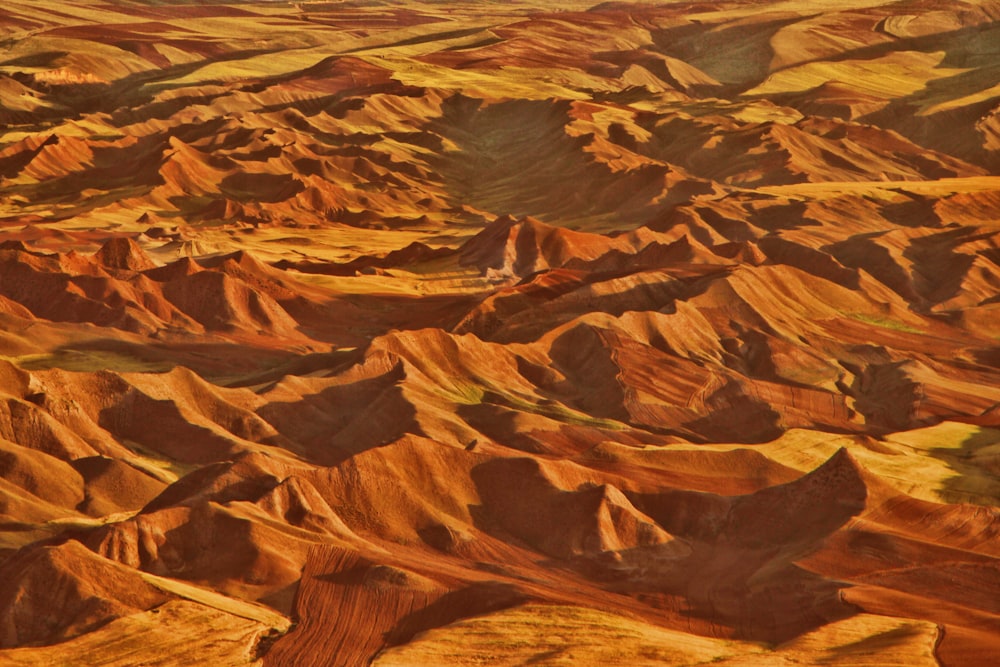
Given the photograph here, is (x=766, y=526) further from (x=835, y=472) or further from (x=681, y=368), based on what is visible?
(x=681, y=368)

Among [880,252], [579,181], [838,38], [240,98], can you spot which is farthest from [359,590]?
[838,38]

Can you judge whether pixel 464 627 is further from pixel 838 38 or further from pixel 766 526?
pixel 838 38

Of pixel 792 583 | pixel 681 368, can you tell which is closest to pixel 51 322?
pixel 681 368

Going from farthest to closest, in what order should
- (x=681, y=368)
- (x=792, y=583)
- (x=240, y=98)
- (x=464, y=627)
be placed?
1. (x=240, y=98)
2. (x=681, y=368)
3. (x=792, y=583)
4. (x=464, y=627)

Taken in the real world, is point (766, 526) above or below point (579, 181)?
above

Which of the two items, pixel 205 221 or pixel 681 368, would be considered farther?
pixel 205 221

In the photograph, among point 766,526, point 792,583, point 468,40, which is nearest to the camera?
point 792,583
